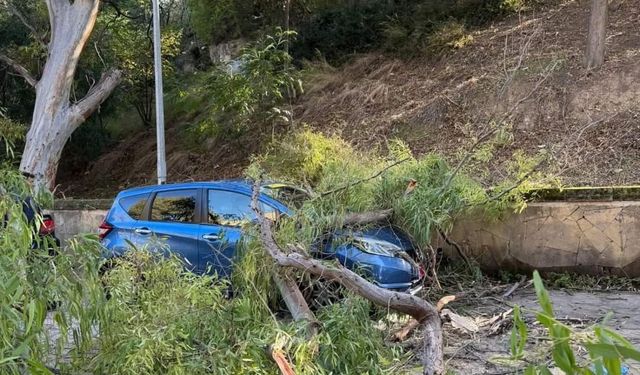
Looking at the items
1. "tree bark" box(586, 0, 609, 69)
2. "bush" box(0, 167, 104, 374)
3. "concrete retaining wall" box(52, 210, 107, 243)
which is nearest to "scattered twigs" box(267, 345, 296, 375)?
"bush" box(0, 167, 104, 374)

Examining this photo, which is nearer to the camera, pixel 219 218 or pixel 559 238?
pixel 219 218

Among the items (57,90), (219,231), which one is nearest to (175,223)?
(219,231)

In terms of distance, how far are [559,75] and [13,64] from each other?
38.3 ft

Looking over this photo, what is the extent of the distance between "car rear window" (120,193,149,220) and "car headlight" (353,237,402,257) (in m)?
2.95

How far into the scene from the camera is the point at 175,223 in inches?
267

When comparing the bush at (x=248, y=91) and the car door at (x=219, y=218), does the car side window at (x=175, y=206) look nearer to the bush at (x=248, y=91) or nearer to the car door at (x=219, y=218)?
the car door at (x=219, y=218)

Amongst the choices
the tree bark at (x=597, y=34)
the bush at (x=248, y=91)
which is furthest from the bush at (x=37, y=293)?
the tree bark at (x=597, y=34)

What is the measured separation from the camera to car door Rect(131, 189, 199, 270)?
6.52 meters

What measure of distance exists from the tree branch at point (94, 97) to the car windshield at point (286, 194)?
7.96 metres

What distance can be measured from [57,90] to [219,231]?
7812 millimetres

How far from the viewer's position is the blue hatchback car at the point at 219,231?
17.9 ft

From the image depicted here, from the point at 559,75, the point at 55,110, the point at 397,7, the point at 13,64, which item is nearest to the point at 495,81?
the point at 559,75

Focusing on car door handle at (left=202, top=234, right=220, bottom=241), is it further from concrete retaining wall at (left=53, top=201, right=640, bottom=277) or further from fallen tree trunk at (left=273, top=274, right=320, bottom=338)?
concrete retaining wall at (left=53, top=201, right=640, bottom=277)

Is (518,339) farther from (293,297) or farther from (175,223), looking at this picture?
(175,223)
